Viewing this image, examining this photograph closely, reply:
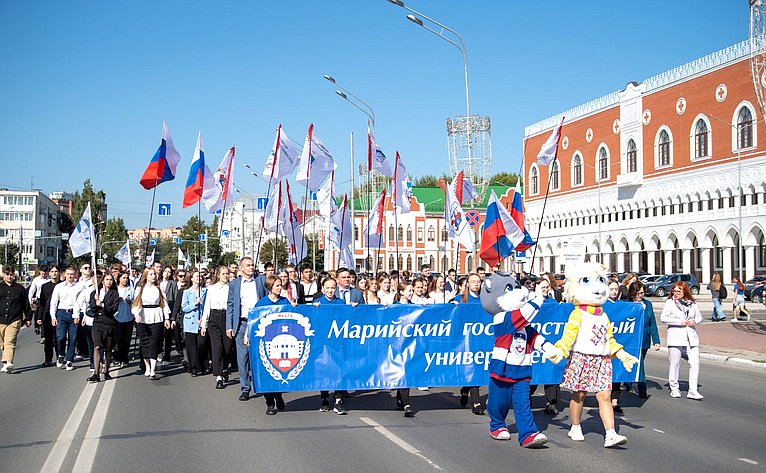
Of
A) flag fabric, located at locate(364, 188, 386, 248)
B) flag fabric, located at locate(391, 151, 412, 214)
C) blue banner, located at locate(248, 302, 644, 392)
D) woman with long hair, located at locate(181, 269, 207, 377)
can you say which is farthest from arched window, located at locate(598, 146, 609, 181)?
blue banner, located at locate(248, 302, 644, 392)

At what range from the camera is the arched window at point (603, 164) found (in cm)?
7619

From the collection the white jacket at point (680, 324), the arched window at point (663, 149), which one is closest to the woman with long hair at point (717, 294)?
the white jacket at point (680, 324)

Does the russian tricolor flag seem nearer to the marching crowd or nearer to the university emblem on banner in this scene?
the marching crowd

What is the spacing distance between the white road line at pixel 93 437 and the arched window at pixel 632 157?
65.0m

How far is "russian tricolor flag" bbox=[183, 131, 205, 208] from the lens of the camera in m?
22.0

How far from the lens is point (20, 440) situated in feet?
29.4

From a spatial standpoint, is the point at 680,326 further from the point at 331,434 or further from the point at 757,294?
the point at 757,294

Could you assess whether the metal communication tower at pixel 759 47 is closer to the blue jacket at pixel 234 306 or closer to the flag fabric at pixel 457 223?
the flag fabric at pixel 457 223

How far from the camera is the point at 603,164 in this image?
252ft

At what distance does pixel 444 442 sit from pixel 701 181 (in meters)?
59.0

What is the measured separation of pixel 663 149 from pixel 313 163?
2085 inches

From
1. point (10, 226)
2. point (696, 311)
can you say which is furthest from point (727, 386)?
point (10, 226)

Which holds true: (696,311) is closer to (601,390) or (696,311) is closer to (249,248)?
(601,390)

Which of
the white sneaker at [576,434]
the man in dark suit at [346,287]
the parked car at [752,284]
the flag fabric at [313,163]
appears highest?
the flag fabric at [313,163]
